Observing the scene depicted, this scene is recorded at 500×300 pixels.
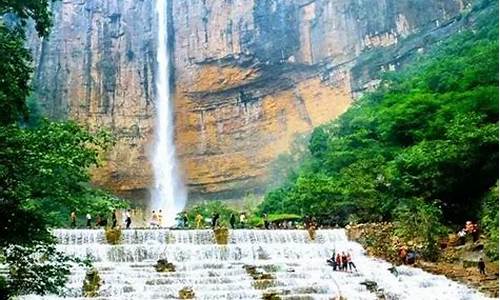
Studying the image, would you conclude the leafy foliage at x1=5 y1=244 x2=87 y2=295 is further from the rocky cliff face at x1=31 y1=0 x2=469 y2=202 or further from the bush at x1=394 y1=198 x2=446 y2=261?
the rocky cliff face at x1=31 y1=0 x2=469 y2=202

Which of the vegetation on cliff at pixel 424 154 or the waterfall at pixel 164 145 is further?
the waterfall at pixel 164 145

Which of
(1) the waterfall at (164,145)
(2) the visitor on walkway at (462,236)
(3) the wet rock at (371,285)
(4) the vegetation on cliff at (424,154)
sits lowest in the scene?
(3) the wet rock at (371,285)

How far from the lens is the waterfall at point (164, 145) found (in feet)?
144

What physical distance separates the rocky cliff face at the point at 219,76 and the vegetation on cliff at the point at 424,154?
32.3ft

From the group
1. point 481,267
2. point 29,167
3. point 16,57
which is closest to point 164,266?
point 481,267

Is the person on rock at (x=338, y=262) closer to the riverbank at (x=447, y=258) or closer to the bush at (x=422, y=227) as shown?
the riverbank at (x=447, y=258)

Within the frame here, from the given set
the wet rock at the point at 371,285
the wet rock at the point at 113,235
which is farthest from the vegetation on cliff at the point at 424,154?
the wet rock at the point at 113,235

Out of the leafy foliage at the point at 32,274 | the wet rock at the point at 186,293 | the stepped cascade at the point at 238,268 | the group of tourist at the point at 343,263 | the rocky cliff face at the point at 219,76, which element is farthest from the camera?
the rocky cliff face at the point at 219,76

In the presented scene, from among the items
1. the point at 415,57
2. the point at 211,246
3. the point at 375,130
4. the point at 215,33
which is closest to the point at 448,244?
the point at 211,246

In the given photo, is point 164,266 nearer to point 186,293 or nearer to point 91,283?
point 91,283

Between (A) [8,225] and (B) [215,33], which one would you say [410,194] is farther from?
(B) [215,33]

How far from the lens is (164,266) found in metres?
16.4

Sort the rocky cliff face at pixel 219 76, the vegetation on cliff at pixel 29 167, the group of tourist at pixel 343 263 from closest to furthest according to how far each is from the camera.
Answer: the vegetation on cliff at pixel 29 167 < the group of tourist at pixel 343 263 < the rocky cliff face at pixel 219 76

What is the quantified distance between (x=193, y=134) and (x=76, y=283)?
31999 mm
